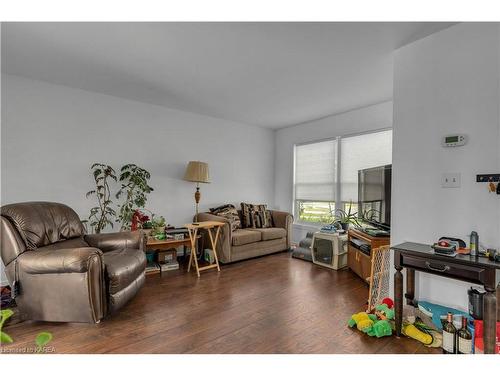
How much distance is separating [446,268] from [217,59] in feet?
8.60

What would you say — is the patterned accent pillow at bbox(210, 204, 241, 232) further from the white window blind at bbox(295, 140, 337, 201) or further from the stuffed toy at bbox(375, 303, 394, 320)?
the stuffed toy at bbox(375, 303, 394, 320)

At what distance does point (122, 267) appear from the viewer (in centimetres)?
226

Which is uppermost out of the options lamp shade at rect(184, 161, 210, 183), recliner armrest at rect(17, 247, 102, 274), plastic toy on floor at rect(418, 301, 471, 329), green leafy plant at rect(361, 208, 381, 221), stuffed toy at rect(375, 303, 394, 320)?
lamp shade at rect(184, 161, 210, 183)

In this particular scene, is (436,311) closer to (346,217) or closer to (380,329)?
(380,329)

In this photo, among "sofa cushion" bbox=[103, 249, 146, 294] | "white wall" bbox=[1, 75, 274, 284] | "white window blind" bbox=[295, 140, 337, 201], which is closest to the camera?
"sofa cushion" bbox=[103, 249, 146, 294]

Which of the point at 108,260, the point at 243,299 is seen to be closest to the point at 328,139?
the point at 243,299

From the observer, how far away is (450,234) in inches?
81.7

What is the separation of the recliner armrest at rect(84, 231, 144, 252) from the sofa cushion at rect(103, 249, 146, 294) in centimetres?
13

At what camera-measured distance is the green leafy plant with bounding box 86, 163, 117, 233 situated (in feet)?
11.4

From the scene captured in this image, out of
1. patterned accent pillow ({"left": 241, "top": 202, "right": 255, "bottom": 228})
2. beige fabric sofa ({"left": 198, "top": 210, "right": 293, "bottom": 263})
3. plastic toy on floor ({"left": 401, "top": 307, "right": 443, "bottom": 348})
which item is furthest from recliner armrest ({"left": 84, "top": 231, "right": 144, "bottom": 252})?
plastic toy on floor ({"left": 401, "top": 307, "right": 443, "bottom": 348})

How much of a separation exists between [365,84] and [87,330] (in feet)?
12.5

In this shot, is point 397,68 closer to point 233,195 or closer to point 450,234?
point 450,234

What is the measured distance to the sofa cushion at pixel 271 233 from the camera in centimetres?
424

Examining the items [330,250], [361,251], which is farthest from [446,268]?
[330,250]
